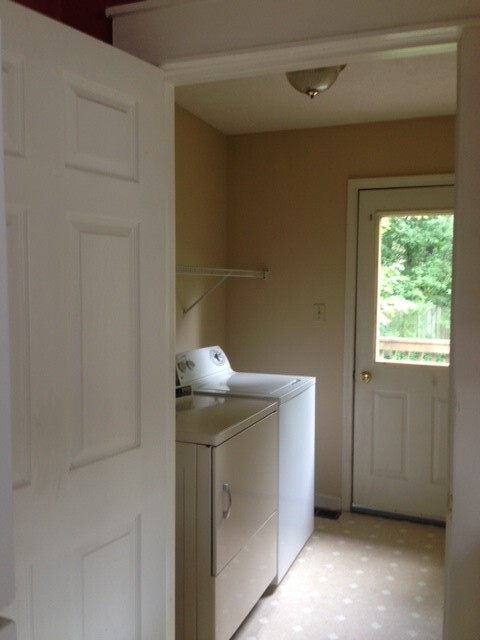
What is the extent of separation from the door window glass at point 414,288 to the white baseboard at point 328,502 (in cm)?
91

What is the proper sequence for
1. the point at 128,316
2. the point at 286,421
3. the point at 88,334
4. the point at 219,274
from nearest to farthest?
the point at 88,334
the point at 128,316
the point at 286,421
the point at 219,274

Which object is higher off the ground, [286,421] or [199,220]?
[199,220]

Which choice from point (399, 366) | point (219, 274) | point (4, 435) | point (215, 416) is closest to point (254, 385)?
point (215, 416)

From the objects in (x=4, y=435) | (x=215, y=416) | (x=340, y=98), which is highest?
(x=340, y=98)

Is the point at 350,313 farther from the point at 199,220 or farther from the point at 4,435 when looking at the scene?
the point at 4,435

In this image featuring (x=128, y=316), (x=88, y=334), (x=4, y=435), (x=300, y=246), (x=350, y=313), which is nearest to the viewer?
(x=4, y=435)

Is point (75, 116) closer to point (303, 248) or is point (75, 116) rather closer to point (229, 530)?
point (229, 530)

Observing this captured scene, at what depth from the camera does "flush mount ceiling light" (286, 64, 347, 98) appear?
7.04 ft

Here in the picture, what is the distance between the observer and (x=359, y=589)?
275 cm

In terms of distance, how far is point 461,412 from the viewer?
1.32 meters

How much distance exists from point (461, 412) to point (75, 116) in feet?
3.54

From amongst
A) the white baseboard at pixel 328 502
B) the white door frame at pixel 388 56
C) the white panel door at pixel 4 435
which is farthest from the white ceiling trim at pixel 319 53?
the white baseboard at pixel 328 502

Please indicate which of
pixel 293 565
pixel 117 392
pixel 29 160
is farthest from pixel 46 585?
pixel 293 565

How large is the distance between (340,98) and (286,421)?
1632mm
